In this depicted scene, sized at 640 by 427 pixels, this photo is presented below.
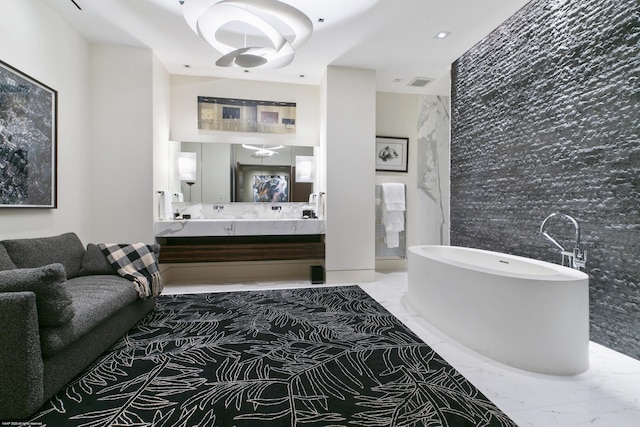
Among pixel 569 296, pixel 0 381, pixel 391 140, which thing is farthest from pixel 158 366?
pixel 391 140

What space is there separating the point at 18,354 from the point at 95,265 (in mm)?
1373

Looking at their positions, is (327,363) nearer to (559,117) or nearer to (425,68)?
(559,117)

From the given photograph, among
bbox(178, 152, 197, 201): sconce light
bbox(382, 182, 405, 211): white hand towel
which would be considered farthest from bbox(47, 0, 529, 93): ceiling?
bbox(382, 182, 405, 211): white hand towel

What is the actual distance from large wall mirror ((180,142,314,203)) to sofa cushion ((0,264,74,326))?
2934 millimetres

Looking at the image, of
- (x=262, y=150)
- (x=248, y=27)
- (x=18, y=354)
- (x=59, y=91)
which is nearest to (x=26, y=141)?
(x=59, y=91)

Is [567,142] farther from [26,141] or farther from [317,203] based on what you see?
[26,141]

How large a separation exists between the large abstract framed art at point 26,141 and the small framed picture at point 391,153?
4.12m

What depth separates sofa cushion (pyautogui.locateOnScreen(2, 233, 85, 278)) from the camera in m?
2.21

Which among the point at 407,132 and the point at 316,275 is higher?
the point at 407,132

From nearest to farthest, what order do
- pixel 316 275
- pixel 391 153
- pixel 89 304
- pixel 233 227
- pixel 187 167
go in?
pixel 89 304, pixel 233 227, pixel 316 275, pixel 187 167, pixel 391 153

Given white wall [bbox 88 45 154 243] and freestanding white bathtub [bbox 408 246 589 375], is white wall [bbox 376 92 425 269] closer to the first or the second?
freestanding white bathtub [bbox 408 246 589 375]

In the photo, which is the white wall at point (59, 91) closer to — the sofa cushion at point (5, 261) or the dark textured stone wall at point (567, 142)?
the sofa cushion at point (5, 261)

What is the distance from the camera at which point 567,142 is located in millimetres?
2607

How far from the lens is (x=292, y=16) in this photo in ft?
7.98
